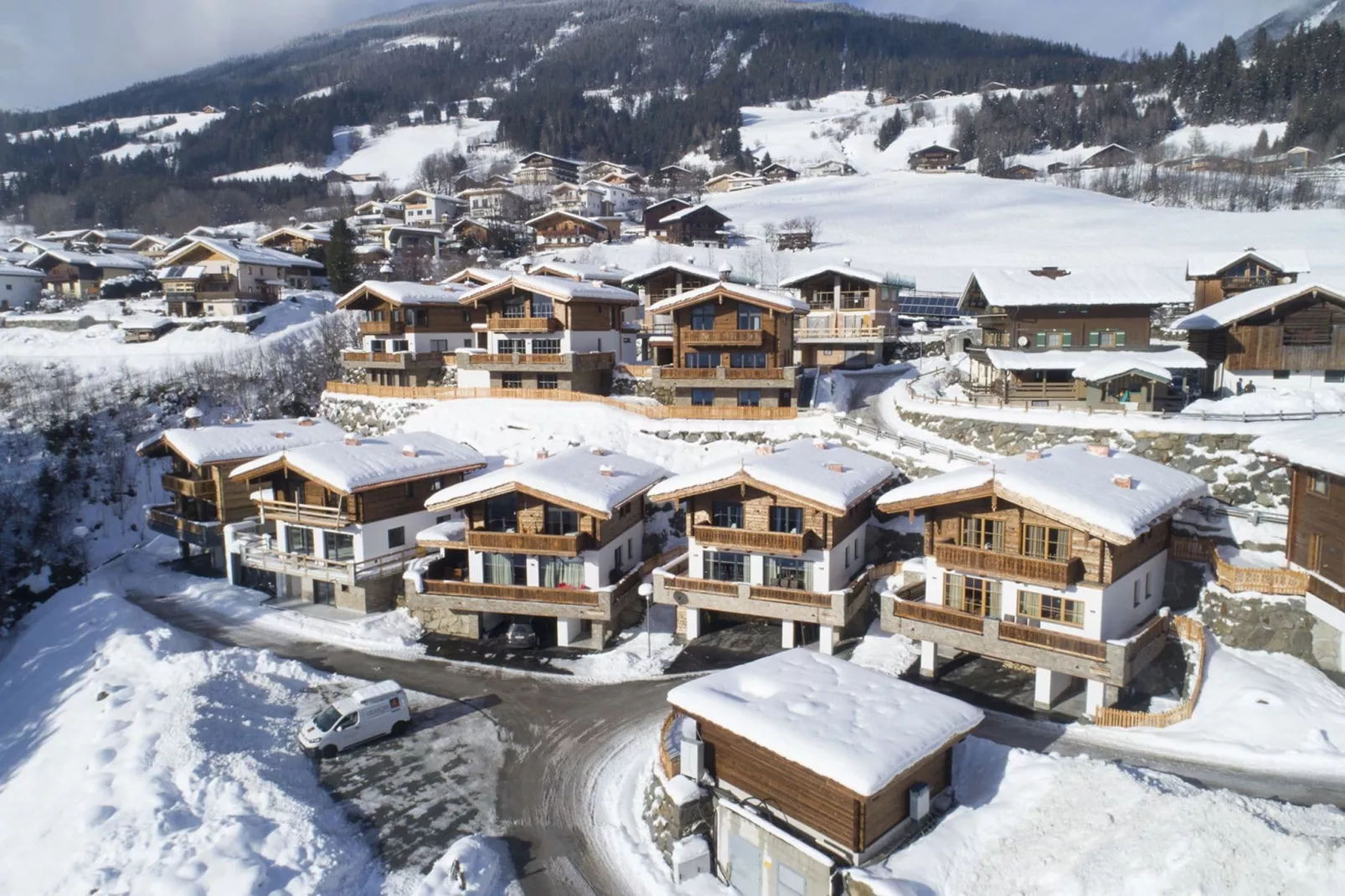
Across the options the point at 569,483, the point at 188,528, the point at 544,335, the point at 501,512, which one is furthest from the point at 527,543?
the point at 544,335

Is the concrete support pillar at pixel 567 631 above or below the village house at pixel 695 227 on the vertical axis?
below

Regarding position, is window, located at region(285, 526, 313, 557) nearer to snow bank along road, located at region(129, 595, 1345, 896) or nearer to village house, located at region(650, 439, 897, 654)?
snow bank along road, located at region(129, 595, 1345, 896)

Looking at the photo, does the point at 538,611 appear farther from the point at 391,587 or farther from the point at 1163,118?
the point at 1163,118

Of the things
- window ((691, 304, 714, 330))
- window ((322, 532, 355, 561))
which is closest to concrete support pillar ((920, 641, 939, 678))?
window ((322, 532, 355, 561))

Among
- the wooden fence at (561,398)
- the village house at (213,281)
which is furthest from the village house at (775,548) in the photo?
the village house at (213,281)

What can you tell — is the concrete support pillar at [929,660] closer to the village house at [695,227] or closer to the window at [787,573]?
the window at [787,573]

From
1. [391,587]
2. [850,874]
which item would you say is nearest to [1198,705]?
[850,874]
